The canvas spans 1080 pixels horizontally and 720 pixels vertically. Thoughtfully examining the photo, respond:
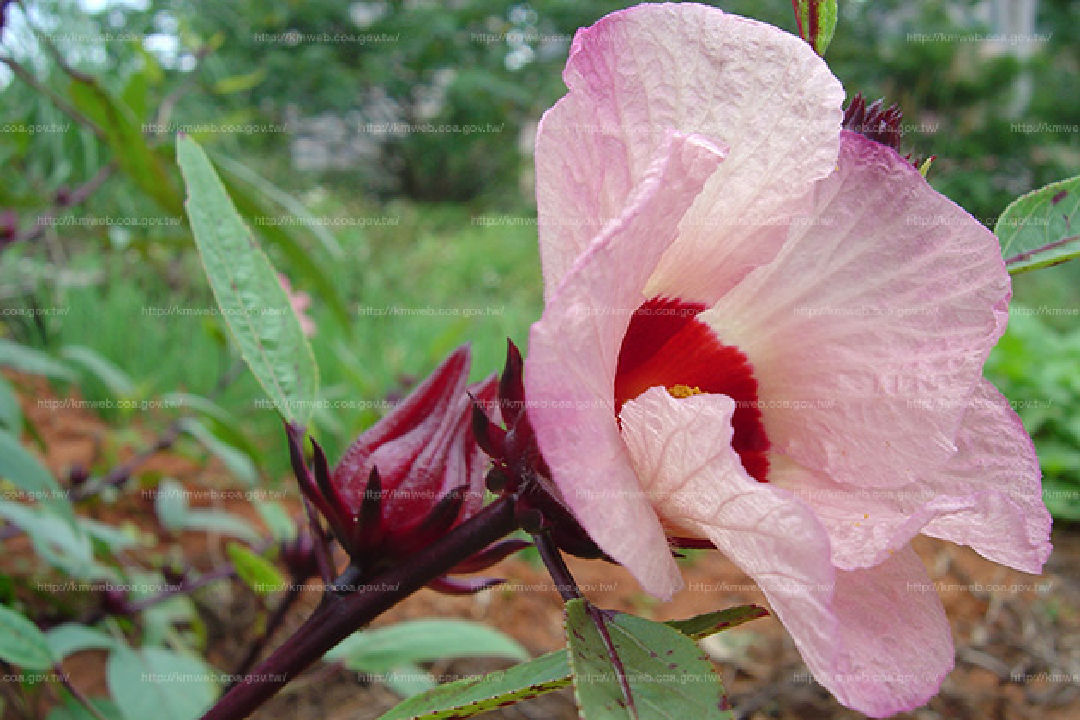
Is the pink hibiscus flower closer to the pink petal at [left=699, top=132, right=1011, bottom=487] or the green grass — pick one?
the pink petal at [left=699, top=132, right=1011, bottom=487]

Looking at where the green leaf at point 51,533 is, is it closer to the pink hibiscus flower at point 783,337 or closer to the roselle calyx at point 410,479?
the roselle calyx at point 410,479

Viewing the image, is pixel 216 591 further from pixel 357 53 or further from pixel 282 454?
pixel 357 53

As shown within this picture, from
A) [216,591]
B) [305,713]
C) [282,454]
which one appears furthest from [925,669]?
[282,454]

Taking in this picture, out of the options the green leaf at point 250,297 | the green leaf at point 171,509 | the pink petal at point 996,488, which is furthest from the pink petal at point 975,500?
the green leaf at point 171,509

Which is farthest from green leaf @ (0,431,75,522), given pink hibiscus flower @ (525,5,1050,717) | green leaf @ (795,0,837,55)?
green leaf @ (795,0,837,55)

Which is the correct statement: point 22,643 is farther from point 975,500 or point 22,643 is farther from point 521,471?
point 975,500
